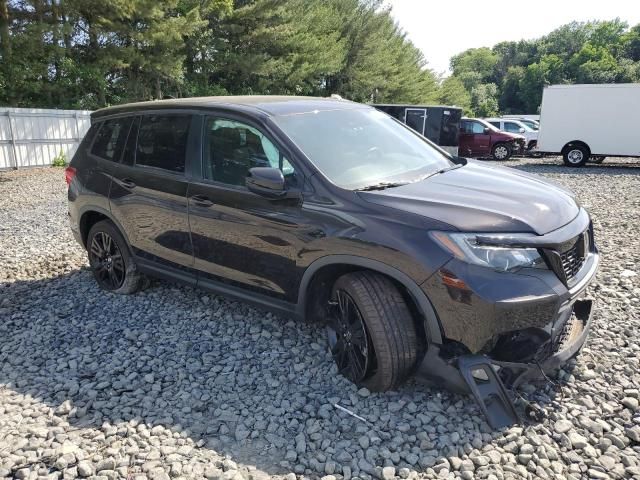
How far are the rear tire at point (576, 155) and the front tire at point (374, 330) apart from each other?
17479 mm

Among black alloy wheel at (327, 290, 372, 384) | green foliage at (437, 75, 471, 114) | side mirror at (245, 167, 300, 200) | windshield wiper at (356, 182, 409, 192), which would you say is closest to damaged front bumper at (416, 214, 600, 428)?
black alloy wheel at (327, 290, 372, 384)

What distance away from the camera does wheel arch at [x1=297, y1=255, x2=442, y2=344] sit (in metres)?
2.75

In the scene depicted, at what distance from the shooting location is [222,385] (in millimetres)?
3348

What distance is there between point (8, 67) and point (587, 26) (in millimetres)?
130932

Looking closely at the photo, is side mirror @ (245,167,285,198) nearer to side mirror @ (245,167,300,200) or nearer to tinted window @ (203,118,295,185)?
side mirror @ (245,167,300,200)

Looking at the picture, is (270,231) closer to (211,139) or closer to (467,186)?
(211,139)

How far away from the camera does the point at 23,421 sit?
3.04m

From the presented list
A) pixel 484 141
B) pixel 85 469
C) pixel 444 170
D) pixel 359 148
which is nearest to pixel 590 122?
pixel 484 141

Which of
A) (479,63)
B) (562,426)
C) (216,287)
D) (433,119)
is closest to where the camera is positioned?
(562,426)

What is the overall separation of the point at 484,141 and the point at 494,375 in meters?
18.5

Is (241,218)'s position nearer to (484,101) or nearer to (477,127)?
(477,127)

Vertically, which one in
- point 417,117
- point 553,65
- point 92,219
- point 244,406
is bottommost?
point 244,406

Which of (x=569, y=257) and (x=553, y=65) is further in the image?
(x=553, y=65)

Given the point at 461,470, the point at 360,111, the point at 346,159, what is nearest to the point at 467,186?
the point at 346,159
